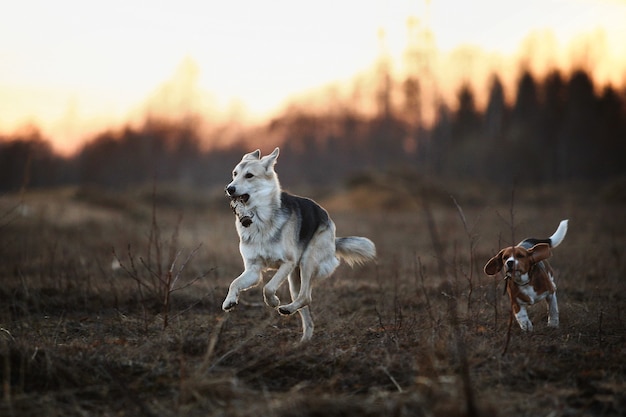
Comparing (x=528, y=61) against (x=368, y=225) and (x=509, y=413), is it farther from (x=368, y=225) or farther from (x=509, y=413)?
(x=509, y=413)

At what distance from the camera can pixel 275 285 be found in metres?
5.46

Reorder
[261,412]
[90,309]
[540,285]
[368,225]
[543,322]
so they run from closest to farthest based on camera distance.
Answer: [261,412], [540,285], [543,322], [90,309], [368,225]

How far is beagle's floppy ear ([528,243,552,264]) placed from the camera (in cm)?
599

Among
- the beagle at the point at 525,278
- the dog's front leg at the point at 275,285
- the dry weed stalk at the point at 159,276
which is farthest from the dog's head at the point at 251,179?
the beagle at the point at 525,278

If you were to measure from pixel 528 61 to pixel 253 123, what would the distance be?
29.4 metres

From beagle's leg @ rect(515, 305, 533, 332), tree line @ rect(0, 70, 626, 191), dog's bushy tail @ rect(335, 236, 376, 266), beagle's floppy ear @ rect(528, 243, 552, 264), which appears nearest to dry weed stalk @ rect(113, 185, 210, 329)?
dog's bushy tail @ rect(335, 236, 376, 266)

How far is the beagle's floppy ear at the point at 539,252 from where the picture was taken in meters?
5.99

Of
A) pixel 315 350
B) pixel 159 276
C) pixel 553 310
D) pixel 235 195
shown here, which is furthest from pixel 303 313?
pixel 553 310

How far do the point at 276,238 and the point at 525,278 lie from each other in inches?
111

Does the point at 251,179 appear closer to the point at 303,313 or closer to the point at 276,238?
the point at 276,238

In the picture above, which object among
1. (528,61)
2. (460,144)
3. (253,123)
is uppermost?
(528,61)

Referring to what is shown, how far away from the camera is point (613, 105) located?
4878 centimetres

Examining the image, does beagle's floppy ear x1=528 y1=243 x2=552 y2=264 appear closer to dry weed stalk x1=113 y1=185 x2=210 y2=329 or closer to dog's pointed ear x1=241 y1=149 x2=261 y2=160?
dog's pointed ear x1=241 y1=149 x2=261 y2=160

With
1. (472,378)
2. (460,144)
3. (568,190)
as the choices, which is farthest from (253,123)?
(472,378)
